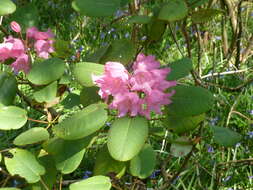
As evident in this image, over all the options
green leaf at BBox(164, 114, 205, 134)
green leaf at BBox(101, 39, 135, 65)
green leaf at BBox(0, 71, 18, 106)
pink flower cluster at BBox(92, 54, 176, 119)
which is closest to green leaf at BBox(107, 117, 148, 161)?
pink flower cluster at BBox(92, 54, 176, 119)

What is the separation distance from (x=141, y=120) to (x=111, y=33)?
2.40 meters

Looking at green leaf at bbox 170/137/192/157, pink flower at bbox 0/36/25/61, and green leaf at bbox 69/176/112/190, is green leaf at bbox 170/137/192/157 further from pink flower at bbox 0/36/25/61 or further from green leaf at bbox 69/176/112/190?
pink flower at bbox 0/36/25/61

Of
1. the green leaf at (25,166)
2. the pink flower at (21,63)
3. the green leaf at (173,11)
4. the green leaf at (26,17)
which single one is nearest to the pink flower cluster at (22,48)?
the pink flower at (21,63)

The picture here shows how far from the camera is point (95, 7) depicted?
1188 mm

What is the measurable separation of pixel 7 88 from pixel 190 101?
1.78 ft

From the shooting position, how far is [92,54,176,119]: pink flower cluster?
1.02 m

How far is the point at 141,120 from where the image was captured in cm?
108

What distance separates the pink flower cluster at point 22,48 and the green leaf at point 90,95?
8.2 inches

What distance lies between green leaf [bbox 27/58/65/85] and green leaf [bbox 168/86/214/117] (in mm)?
334

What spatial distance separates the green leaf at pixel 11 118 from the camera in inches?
45.2

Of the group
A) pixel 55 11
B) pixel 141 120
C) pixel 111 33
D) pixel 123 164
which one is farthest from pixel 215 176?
pixel 55 11

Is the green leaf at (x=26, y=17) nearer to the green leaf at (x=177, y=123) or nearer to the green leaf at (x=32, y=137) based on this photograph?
the green leaf at (x=32, y=137)

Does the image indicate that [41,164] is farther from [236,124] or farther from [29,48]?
[236,124]

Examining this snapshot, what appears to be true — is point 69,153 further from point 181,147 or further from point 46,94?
point 181,147
